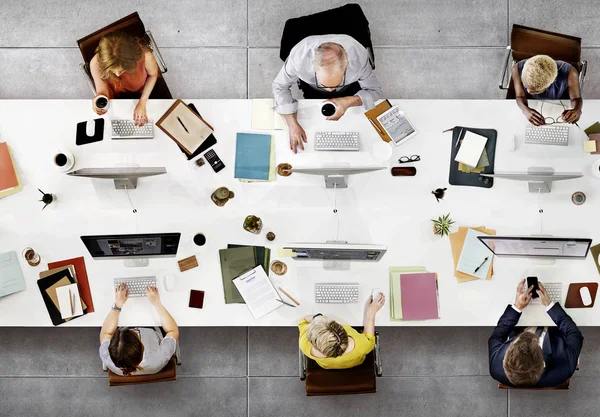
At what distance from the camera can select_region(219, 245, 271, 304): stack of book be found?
279 cm

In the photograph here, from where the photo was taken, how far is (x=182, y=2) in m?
3.58

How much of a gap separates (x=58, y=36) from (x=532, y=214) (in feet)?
11.2

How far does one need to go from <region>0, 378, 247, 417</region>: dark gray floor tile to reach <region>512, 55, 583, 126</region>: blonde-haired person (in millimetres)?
2570

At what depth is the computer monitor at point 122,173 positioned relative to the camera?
2.47 meters

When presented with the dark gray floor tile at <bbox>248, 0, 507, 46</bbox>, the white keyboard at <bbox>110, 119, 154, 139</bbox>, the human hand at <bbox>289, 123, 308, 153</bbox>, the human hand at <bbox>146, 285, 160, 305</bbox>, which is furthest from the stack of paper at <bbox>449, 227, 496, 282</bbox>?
the white keyboard at <bbox>110, 119, 154, 139</bbox>

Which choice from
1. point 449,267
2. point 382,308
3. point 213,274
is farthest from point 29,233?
point 449,267

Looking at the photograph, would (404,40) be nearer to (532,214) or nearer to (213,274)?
(532,214)

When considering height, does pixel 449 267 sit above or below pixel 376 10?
below

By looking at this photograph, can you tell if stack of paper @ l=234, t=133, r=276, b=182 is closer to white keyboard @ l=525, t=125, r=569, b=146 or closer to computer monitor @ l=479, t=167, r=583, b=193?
computer monitor @ l=479, t=167, r=583, b=193

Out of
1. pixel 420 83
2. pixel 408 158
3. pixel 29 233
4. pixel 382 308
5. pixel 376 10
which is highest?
pixel 376 10

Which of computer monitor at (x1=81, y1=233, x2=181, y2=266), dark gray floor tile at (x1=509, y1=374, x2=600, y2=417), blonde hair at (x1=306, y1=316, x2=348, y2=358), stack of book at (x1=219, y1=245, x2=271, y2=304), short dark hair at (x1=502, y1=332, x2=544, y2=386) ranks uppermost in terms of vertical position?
computer monitor at (x1=81, y1=233, x2=181, y2=266)

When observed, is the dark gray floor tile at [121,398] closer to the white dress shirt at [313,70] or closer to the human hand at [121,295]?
the human hand at [121,295]

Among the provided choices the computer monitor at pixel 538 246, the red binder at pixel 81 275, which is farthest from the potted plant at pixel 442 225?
the red binder at pixel 81 275

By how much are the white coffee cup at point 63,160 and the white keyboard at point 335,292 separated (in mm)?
1534
